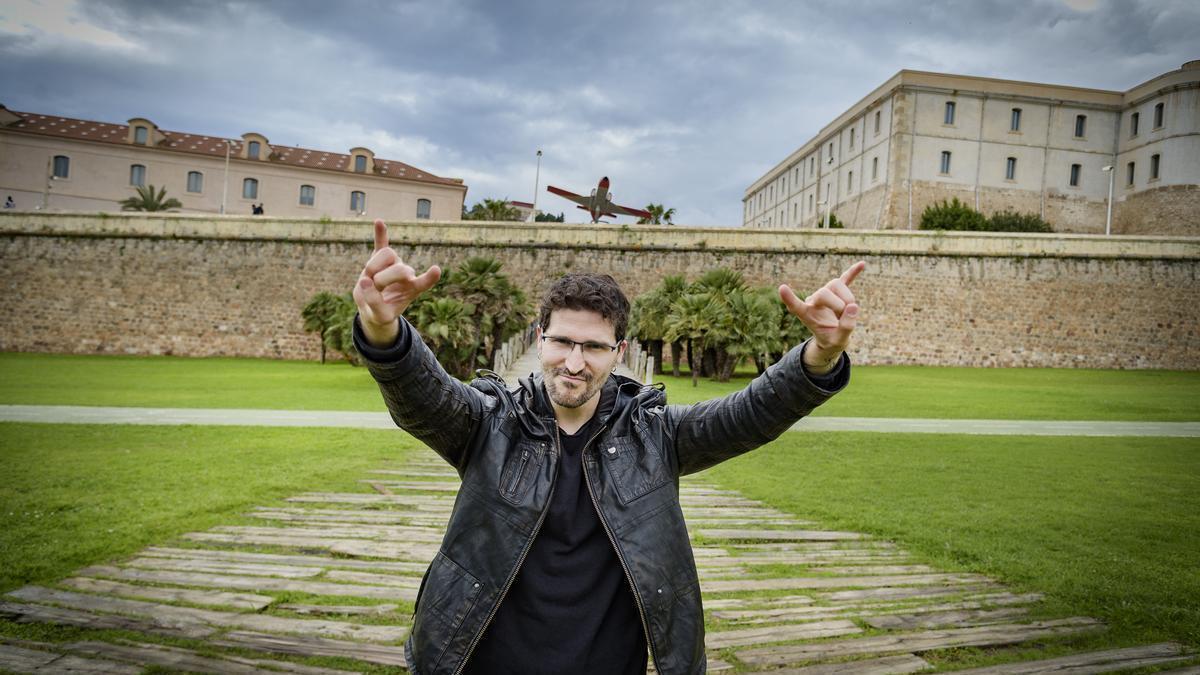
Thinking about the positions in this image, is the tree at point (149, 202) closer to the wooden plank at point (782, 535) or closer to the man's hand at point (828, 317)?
the wooden plank at point (782, 535)

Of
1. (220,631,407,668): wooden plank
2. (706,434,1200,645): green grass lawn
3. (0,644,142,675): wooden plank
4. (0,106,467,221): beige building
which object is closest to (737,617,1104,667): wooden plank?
(706,434,1200,645): green grass lawn

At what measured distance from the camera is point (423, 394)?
1.95 metres

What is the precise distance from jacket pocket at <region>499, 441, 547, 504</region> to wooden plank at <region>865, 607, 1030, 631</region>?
103 inches

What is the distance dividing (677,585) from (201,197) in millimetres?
50517

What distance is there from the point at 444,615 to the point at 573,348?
818mm

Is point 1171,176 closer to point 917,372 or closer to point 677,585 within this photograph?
point 917,372

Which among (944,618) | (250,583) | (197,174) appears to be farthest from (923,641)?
(197,174)

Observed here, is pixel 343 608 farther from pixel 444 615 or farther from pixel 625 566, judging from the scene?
pixel 625 566

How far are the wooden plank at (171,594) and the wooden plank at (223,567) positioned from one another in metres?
0.32

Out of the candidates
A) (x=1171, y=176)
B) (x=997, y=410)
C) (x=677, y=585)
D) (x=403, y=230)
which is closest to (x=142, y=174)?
(x=403, y=230)

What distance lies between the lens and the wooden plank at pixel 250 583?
4.07m

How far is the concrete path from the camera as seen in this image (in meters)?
10.6

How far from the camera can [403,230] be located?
93.1ft

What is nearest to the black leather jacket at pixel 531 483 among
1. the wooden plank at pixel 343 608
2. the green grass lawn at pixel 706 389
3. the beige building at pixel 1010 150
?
the wooden plank at pixel 343 608
